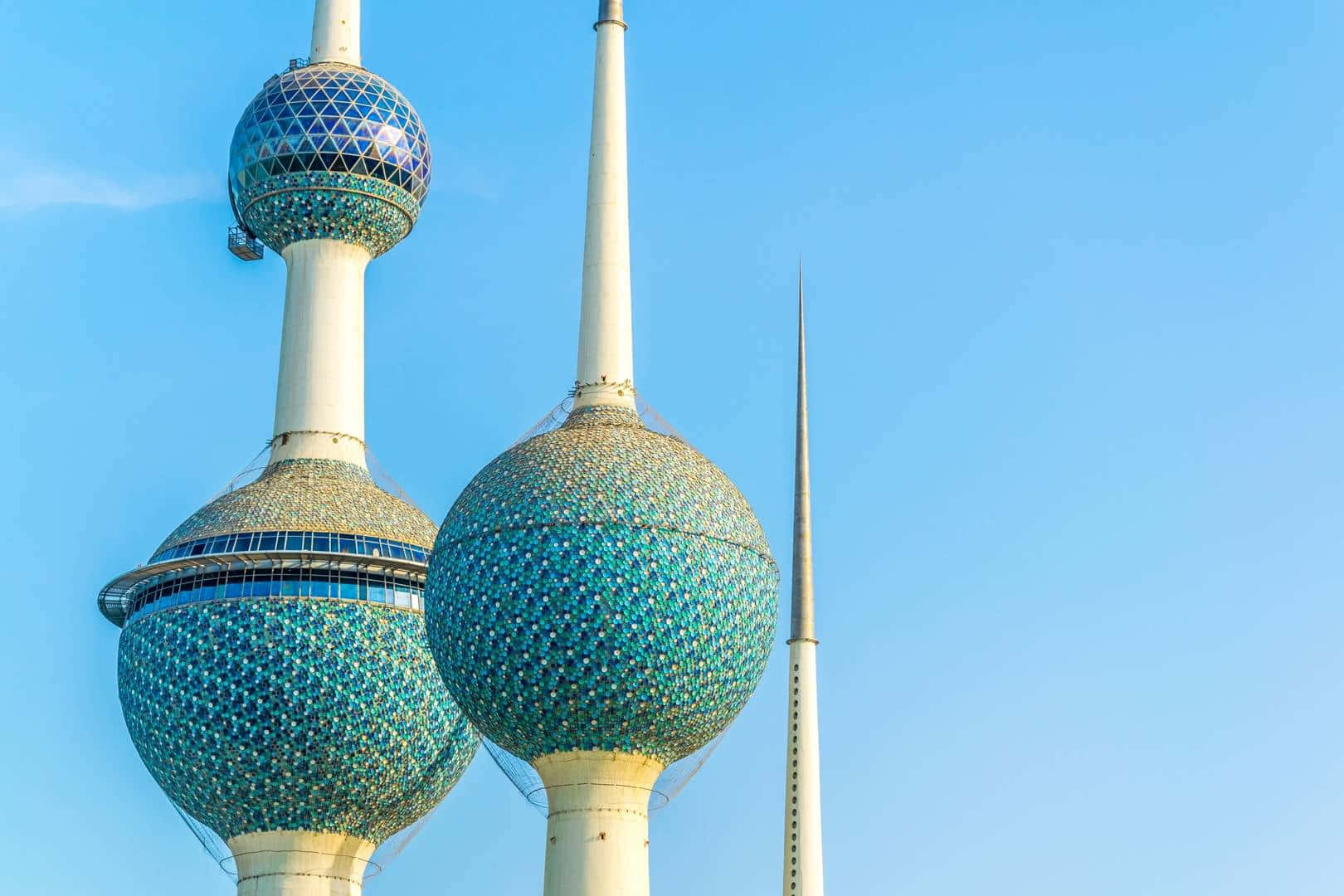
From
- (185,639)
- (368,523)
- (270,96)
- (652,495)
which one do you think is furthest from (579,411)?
(270,96)

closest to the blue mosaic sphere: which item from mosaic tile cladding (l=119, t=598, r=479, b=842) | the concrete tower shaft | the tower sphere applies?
the concrete tower shaft

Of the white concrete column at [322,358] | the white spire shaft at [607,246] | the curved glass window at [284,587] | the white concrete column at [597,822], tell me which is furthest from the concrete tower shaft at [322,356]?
the white concrete column at [597,822]

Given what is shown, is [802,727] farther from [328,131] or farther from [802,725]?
[328,131]

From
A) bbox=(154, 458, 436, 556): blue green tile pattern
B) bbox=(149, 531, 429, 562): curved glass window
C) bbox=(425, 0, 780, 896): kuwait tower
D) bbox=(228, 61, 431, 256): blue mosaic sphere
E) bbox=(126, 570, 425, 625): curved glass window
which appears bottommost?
bbox=(425, 0, 780, 896): kuwait tower

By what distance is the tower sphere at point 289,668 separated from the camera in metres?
67.6

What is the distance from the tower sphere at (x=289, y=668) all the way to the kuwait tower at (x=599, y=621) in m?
7.68

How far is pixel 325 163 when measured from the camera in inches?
2982

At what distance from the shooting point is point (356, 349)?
246ft

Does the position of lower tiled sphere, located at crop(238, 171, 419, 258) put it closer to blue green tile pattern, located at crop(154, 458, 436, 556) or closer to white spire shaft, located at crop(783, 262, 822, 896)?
blue green tile pattern, located at crop(154, 458, 436, 556)

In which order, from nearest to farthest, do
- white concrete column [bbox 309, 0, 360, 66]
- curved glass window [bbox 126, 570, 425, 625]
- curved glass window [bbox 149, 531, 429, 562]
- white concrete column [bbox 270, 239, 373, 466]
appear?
curved glass window [bbox 126, 570, 425, 625] → curved glass window [bbox 149, 531, 429, 562] → white concrete column [bbox 270, 239, 373, 466] → white concrete column [bbox 309, 0, 360, 66]

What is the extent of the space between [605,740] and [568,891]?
12.8 ft

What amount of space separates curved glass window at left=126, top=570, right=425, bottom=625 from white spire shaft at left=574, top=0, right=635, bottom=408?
30.8ft

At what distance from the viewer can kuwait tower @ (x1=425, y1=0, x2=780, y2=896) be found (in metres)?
Answer: 57.8

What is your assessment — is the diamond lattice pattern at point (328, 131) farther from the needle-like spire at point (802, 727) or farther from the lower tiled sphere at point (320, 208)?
the needle-like spire at point (802, 727)
